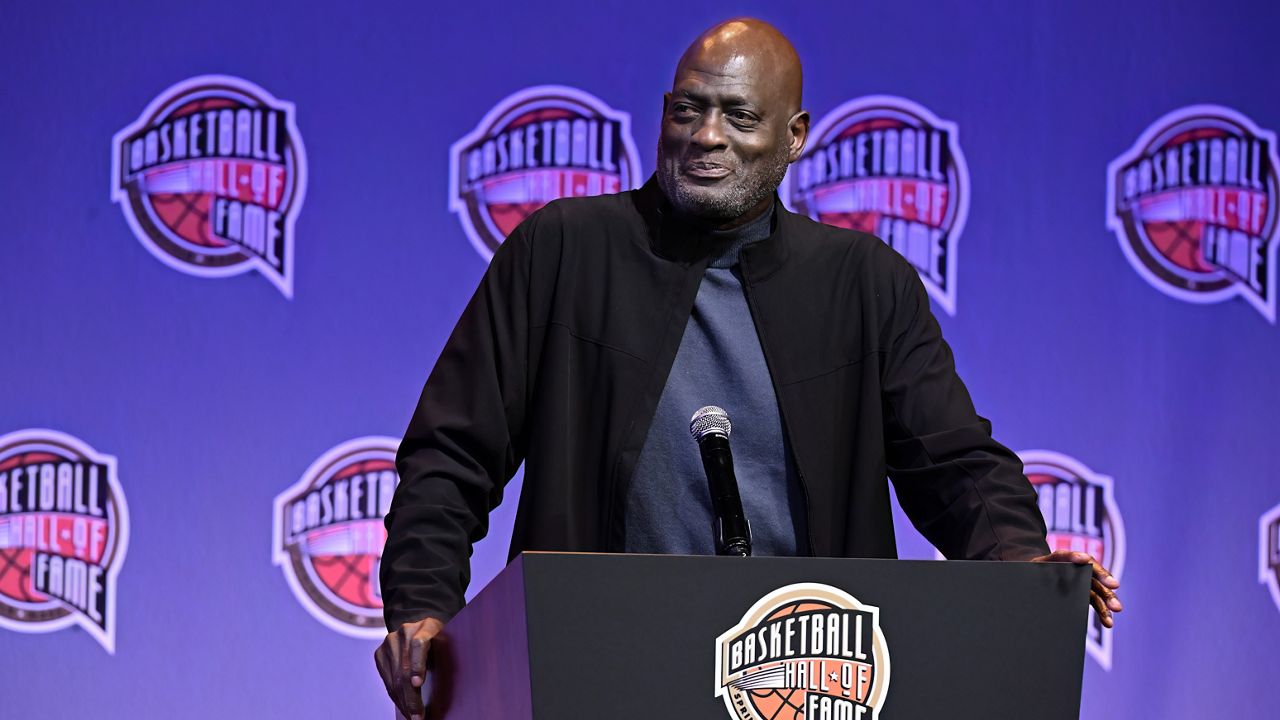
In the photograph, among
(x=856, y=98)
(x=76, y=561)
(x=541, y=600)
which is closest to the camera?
(x=541, y=600)

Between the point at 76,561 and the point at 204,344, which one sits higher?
the point at 204,344

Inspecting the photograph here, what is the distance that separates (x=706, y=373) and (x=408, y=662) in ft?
1.89

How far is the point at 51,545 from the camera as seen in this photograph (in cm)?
282

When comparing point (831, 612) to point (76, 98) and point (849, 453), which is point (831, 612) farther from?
point (76, 98)

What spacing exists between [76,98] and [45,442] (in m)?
0.67

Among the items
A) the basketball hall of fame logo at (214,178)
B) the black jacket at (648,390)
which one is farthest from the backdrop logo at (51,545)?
the black jacket at (648,390)

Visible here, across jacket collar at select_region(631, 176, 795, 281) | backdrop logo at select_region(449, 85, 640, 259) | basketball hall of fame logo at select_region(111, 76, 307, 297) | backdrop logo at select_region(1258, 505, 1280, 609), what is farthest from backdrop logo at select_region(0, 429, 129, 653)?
backdrop logo at select_region(1258, 505, 1280, 609)

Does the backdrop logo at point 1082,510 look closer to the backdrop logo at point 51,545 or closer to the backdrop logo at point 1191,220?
the backdrop logo at point 1191,220

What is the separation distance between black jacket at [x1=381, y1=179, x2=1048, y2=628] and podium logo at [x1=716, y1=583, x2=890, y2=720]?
506 millimetres

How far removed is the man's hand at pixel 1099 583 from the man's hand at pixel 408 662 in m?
0.56

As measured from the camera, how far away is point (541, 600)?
104 cm

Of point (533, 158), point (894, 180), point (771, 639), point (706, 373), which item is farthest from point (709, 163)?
point (894, 180)

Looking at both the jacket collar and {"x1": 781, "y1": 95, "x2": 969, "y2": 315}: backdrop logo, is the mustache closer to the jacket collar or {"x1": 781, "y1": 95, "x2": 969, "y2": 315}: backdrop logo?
the jacket collar

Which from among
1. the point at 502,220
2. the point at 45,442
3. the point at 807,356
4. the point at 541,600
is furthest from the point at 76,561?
the point at 541,600
